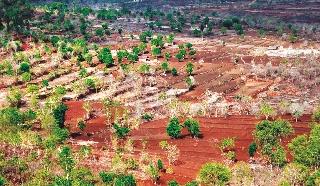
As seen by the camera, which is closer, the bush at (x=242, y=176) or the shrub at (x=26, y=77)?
the bush at (x=242, y=176)

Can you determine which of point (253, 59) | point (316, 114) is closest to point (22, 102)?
point (316, 114)

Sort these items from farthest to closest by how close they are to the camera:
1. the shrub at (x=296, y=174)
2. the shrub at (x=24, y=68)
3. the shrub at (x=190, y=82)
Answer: the shrub at (x=24, y=68) < the shrub at (x=190, y=82) < the shrub at (x=296, y=174)

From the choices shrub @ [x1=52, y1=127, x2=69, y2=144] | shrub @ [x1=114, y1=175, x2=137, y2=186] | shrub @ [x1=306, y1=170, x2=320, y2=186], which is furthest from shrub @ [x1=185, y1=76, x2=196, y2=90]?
shrub @ [x1=306, y1=170, x2=320, y2=186]

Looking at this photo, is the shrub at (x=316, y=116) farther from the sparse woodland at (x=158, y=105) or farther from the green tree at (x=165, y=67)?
the green tree at (x=165, y=67)

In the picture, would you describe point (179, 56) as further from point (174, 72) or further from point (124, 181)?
point (124, 181)

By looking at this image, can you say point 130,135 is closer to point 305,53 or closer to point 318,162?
point 318,162

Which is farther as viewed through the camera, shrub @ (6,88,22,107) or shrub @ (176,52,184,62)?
shrub @ (176,52,184,62)

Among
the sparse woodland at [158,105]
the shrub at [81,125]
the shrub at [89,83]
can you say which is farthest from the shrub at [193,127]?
the shrub at [89,83]

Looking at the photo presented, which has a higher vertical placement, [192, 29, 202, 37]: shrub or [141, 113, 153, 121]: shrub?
[192, 29, 202, 37]: shrub

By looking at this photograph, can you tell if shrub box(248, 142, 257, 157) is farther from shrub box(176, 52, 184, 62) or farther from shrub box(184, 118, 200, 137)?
shrub box(176, 52, 184, 62)
